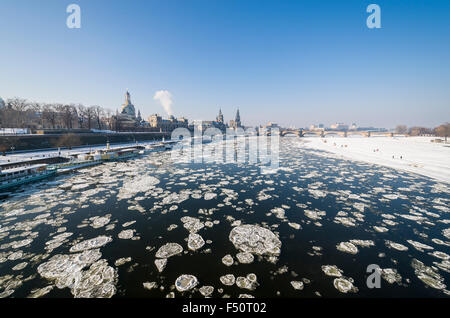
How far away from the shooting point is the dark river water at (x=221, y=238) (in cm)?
494

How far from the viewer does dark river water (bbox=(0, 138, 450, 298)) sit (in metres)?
4.94

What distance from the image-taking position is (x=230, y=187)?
556 inches

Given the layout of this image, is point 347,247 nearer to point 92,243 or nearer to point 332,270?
point 332,270

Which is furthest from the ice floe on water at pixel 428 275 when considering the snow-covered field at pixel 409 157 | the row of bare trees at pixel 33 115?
the row of bare trees at pixel 33 115

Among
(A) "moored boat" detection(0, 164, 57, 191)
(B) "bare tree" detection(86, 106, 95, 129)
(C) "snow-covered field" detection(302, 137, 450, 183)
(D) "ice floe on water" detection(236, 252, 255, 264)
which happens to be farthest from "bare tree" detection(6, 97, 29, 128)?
(C) "snow-covered field" detection(302, 137, 450, 183)

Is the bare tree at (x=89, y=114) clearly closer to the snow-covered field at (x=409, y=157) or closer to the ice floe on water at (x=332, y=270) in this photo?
the ice floe on water at (x=332, y=270)

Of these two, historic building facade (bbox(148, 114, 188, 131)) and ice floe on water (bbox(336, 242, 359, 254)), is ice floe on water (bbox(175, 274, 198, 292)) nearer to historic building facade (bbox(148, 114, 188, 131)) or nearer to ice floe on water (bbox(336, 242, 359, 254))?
ice floe on water (bbox(336, 242, 359, 254))

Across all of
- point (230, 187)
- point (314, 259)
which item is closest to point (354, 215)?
point (314, 259)

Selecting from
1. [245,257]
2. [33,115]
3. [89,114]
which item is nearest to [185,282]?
[245,257]

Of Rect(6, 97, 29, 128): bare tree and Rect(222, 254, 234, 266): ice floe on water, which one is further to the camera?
Rect(6, 97, 29, 128): bare tree

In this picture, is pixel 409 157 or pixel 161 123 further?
pixel 161 123

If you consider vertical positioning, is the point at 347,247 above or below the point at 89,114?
below

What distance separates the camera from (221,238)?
7.20 m

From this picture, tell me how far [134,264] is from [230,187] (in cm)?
929
